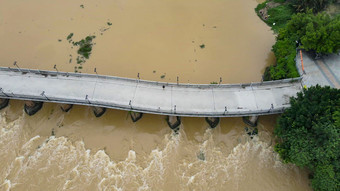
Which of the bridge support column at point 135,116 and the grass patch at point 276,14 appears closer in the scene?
the bridge support column at point 135,116

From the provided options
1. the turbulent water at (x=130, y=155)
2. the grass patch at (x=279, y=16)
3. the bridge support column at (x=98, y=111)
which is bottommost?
the turbulent water at (x=130, y=155)

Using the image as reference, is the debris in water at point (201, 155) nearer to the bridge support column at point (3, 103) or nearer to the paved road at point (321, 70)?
the paved road at point (321, 70)

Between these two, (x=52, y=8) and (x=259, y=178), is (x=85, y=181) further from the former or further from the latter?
(x=52, y=8)

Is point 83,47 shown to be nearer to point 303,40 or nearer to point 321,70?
point 303,40

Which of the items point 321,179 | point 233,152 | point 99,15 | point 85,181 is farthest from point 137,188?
point 99,15

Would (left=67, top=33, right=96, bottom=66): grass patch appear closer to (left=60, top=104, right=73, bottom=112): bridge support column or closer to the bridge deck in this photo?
the bridge deck

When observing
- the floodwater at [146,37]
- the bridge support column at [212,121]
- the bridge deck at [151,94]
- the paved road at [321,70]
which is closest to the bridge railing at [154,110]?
the bridge deck at [151,94]

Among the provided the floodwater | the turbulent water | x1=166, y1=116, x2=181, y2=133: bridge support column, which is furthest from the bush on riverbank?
x1=166, y1=116, x2=181, y2=133: bridge support column
